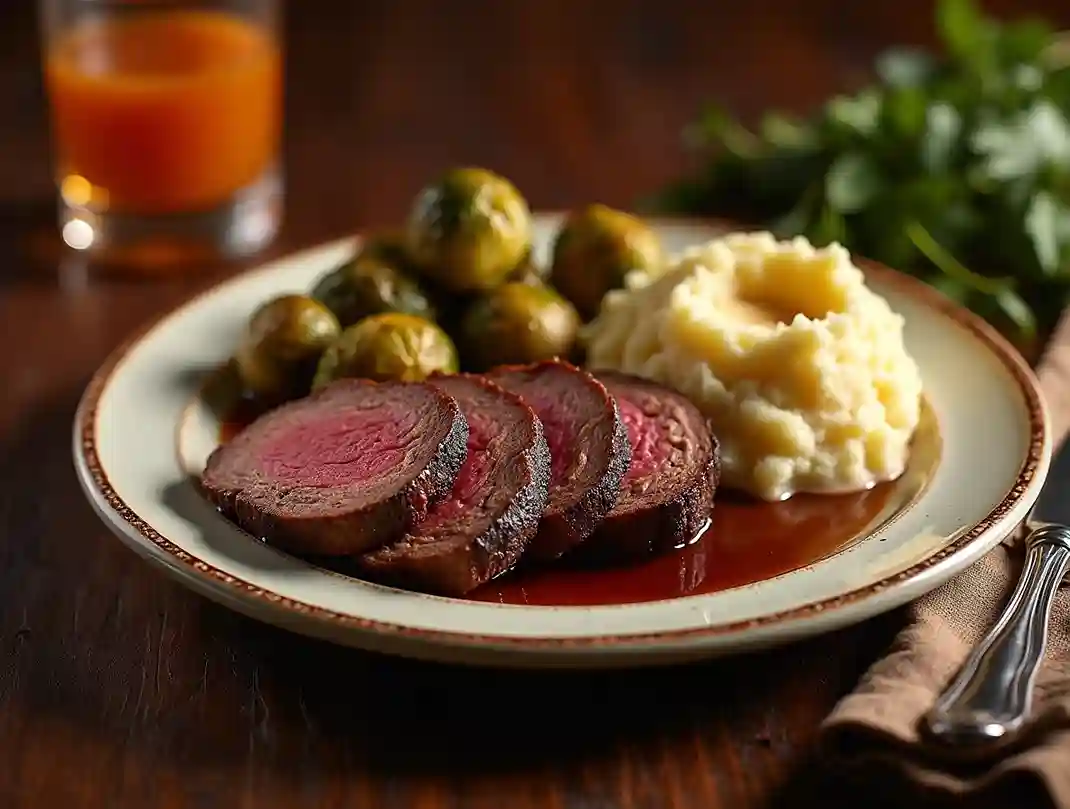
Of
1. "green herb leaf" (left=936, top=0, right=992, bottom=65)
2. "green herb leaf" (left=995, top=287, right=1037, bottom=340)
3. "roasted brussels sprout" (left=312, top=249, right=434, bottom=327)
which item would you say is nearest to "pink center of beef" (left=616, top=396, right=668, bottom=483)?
"roasted brussels sprout" (left=312, top=249, right=434, bottom=327)

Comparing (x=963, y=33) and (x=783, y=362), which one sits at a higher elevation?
(x=963, y=33)

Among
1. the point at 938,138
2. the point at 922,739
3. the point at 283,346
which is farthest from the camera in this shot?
the point at 938,138

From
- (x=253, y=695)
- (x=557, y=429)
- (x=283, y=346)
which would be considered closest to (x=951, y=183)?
(x=557, y=429)

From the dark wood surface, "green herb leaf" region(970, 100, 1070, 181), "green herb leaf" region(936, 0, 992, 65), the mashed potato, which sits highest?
"green herb leaf" region(936, 0, 992, 65)

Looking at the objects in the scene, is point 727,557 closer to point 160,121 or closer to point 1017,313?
point 1017,313

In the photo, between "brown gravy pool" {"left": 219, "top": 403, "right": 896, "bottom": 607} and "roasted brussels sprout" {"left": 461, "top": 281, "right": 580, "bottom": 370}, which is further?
"roasted brussels sprout" {"left": 461, "top": 281, "right": 580, "bottom": 370}

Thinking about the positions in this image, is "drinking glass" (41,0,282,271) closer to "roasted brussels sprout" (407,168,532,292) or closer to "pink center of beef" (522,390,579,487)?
"roasted brussels sprout" (407,168,532,292)

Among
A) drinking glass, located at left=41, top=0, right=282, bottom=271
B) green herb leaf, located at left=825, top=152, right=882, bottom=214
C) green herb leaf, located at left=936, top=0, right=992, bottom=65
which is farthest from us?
green herb leaf, located at left=936, top=0, right=992, bottom=65
